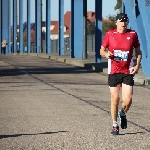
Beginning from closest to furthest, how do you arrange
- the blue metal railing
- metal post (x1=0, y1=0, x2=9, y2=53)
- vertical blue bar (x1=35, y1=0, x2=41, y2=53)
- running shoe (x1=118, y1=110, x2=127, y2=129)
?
running shoe (x1=118, y1=110, x2=127, y2=129)
the blue metal railing
vertical blue bar (x1=35, y1=0, x2=41, y2=53)
metal post (x1=0, y1=0, x2=9, y2=53)

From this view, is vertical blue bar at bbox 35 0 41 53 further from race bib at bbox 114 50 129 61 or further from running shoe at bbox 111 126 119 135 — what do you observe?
running shoe at bbox 111 126 119 135

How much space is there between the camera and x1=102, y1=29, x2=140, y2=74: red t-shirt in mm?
8922

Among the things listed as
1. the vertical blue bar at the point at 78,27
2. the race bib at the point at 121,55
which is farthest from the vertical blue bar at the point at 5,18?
the race bib at the point at 121,55

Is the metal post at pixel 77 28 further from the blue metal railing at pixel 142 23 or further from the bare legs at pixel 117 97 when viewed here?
the bare legs at pixel 117 97

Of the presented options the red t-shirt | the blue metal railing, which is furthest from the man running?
the blue metal railing

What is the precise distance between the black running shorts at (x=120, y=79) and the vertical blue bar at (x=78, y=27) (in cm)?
3330

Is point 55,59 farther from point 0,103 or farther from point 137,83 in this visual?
point 0,103

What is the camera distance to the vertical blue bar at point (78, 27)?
1677 inches

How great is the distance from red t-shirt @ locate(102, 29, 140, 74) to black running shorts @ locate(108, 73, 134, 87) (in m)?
0.05

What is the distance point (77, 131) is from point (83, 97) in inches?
234

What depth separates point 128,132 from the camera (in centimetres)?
923

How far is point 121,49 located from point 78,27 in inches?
1345

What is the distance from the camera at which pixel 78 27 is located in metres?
43.0

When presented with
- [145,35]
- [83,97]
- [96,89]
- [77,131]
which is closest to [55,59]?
[145,35]
